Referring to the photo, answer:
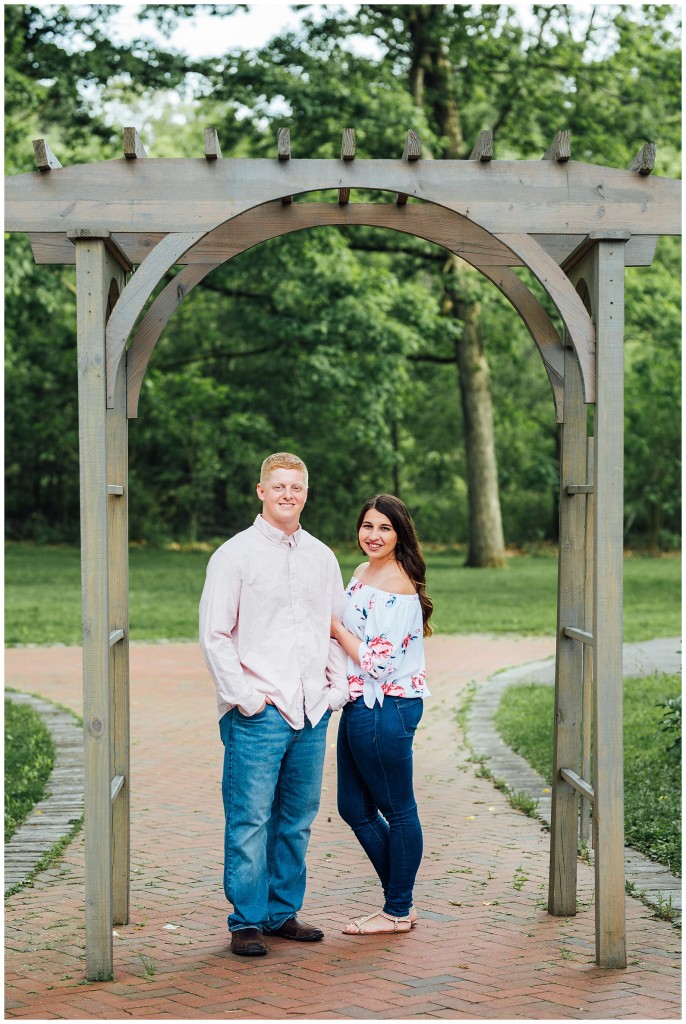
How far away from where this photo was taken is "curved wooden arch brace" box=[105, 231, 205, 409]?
4762 mm

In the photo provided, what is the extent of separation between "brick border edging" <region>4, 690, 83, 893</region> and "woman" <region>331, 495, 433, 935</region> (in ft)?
6.31

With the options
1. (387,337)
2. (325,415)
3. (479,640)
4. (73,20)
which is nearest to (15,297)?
(73,20)

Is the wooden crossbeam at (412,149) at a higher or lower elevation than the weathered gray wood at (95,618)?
higher

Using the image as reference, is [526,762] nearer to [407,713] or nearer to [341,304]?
[407,713]

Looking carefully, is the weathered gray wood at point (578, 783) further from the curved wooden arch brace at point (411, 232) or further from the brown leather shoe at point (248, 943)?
the curved wooden arch brace at point (411, 232)

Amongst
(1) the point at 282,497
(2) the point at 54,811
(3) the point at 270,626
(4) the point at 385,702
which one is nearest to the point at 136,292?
(1) the point at 282,497

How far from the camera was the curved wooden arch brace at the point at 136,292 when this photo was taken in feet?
15.6

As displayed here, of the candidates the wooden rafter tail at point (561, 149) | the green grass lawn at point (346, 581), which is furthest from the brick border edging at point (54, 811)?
the green grass lawn at point (346, 581)

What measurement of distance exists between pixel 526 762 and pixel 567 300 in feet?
15.9

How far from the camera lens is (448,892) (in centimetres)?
584

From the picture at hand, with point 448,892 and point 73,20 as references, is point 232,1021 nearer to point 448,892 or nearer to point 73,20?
point 448,892

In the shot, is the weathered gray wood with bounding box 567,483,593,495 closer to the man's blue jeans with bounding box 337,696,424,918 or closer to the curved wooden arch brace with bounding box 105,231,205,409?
the man's blue jeans with bounding box 337,696,424,918

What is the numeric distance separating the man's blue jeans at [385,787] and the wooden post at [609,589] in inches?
29.5

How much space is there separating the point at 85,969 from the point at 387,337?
1934 centimetres
